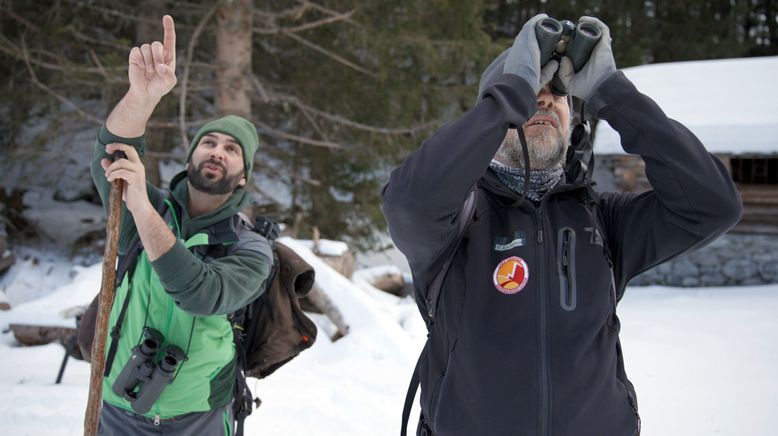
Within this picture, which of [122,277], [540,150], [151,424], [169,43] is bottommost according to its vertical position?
[151,424]

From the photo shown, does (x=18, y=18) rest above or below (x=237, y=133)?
above

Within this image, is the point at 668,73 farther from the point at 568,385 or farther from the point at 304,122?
the point at 568,385

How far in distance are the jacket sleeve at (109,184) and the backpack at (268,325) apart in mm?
159

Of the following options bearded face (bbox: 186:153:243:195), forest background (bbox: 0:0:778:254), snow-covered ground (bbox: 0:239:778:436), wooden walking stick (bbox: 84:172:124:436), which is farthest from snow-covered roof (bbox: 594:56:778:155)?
wooden walking stick (bbox: 84:172:124:436)

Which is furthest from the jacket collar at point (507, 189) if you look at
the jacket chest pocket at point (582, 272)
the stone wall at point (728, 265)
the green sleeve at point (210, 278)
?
the stone wall at point (728, 265)

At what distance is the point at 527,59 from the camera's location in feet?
6.08

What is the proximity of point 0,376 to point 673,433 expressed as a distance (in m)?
5.59

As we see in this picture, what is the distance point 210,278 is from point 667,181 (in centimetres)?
159

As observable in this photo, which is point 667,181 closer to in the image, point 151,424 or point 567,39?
point 567,39

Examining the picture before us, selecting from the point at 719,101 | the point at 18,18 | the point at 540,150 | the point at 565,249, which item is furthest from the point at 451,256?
the point at 719,101

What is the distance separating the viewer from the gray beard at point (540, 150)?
2037 millimetres

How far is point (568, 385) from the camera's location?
1.83 metres

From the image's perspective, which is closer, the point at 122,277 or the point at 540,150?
the point at 540,150

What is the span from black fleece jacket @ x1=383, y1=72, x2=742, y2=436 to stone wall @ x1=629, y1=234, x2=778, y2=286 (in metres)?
9.98
